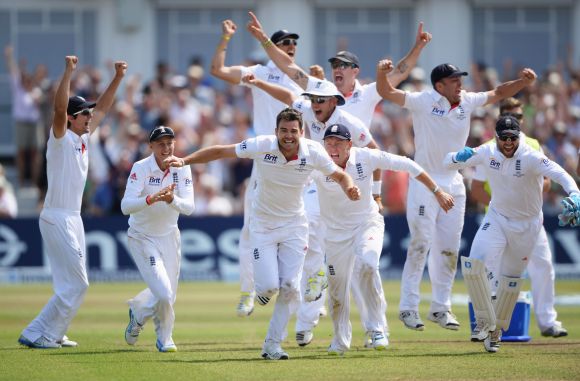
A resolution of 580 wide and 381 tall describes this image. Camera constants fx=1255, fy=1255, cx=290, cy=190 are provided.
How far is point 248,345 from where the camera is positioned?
13570 millimetres

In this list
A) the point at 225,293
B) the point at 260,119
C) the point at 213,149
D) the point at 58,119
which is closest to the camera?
the point at 213,149

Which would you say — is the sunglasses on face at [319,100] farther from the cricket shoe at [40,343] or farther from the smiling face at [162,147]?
the cricket shoe at [40,343]

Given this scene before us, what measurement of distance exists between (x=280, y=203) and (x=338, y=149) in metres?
0.91

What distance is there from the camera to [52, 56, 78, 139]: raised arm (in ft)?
41.0

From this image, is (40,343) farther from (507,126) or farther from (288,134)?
(507,126)

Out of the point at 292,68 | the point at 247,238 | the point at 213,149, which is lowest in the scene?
the point at 247,238

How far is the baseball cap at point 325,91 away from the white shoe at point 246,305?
2650 mm

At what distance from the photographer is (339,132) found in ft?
41.1

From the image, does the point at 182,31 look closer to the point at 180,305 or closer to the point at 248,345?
the point at 180,305

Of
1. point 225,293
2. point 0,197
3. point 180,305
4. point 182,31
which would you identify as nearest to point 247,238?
point 180,305

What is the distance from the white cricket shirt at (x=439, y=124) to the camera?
551 inches

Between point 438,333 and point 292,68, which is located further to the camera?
point 438,333

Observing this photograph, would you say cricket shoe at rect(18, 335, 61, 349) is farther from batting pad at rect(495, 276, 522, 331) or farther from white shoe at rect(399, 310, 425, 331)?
batting pad at rect(495, 276, 522, 331)

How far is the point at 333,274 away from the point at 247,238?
204 centimetres
